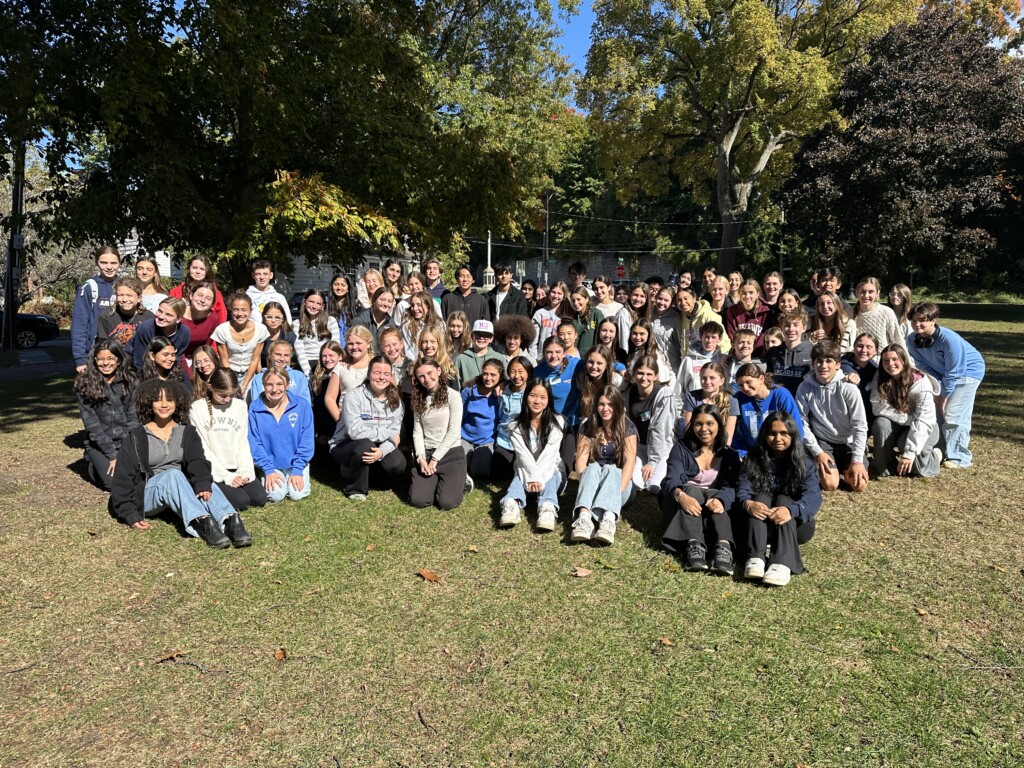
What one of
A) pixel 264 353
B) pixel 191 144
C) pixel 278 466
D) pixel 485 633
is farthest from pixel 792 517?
pixel 191 144

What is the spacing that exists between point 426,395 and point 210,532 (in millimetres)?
2063

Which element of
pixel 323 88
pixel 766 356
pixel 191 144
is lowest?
pixel 766 356

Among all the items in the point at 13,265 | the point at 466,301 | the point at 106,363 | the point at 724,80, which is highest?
the point at 724,80

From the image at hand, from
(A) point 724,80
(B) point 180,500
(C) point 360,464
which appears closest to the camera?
(B) point 180,500

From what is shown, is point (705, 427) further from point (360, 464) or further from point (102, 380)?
point (102, 380)

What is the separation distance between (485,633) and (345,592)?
1006 mm

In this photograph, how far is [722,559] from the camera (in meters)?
4.65

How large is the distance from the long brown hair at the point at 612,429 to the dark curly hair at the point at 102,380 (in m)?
3.76

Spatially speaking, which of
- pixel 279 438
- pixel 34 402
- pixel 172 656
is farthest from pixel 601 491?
pixel 34 402

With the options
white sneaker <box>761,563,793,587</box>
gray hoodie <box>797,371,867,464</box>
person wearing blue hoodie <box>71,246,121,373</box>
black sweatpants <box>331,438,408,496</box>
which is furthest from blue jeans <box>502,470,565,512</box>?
person wearing blue hoodie <box>71,246,121,373</box>

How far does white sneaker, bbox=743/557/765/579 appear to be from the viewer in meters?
4.51

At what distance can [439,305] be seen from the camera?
8766mm

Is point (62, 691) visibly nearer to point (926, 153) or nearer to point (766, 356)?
point (766, 356)

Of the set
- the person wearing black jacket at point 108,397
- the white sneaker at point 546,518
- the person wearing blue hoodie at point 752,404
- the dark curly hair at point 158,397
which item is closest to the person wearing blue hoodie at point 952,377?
the person wearing blue hoodie at point 752,404
